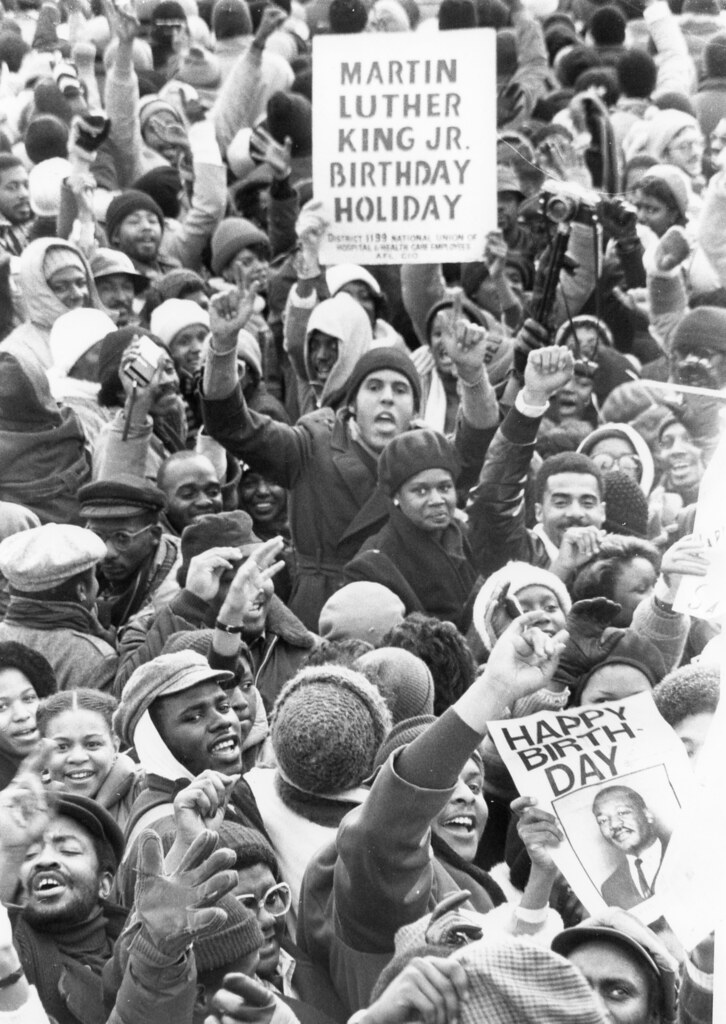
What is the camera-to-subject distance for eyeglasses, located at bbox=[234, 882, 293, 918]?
190 inches

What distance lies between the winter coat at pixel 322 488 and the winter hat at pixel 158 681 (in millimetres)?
1771

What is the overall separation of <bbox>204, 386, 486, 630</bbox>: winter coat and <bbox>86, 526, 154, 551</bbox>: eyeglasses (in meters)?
0.38

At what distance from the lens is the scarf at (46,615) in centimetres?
670

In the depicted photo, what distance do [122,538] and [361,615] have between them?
3.15 feet

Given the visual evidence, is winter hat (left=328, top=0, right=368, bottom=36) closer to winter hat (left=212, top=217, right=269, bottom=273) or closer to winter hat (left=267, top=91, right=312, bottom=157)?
winter hat (left=267, top=91, right=312, bottom=157)

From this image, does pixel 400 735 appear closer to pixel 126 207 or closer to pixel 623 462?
pixel 623 462

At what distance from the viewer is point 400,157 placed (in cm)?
809

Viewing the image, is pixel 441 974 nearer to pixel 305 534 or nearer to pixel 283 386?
pixel 305 534

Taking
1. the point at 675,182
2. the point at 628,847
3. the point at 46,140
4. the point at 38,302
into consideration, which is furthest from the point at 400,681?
the point at 46,140

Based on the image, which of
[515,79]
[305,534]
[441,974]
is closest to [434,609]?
[305,534]

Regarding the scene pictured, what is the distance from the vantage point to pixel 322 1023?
4.62m

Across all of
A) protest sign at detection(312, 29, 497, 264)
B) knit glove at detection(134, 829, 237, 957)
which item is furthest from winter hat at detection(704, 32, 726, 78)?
knit glove at detection(134, 829, 237, 957)

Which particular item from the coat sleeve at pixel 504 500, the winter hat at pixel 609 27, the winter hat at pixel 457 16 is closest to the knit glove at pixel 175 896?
the coat sleeve at pixel 504 500

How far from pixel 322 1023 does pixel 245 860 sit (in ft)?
1.32
